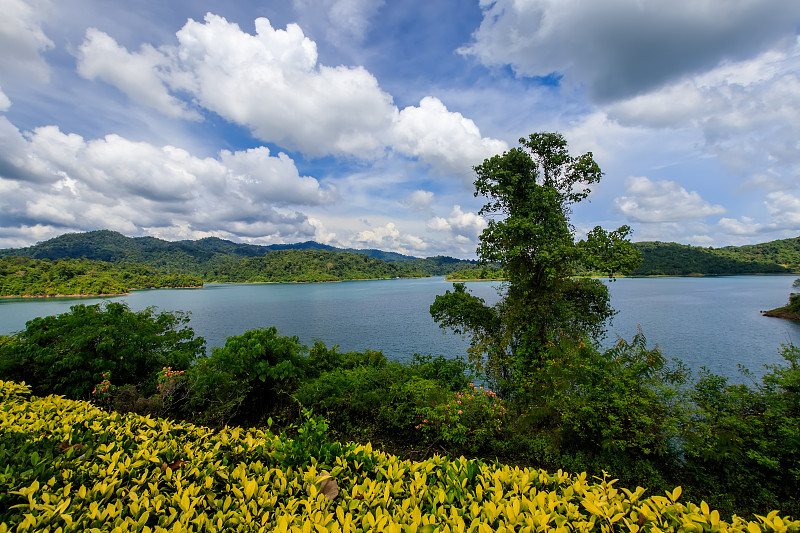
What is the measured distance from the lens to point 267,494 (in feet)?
7.33

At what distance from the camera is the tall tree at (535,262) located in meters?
Answer: 9.82

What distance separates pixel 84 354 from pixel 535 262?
39.3 feet

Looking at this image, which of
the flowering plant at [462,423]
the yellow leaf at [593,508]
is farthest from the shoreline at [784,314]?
the yellow leaf at [593,508]

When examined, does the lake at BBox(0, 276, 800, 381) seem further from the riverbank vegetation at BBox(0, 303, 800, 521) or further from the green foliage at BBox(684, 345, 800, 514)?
the green foliage at BBox(684, 345, 800, 514)

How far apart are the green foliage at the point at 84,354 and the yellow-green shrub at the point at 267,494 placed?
560 cm

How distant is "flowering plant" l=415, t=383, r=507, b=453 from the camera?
6.03 meters

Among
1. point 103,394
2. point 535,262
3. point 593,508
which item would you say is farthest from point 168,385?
point 535,262

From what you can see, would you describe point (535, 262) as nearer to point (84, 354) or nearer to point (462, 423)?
point (462, 423)

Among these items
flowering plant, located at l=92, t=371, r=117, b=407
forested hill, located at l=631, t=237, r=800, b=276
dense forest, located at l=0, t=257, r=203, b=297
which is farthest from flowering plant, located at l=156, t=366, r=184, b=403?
forested hill, located at l=631, t=237, r=800, b=276

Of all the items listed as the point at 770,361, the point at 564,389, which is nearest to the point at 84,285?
the point at 564,389

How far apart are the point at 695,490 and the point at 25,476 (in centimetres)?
837

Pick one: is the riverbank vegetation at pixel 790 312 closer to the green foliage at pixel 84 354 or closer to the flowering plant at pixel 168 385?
the flowering plant at pixel 168 385

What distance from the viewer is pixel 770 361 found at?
68.3 ft

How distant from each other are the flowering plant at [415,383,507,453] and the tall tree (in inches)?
122
